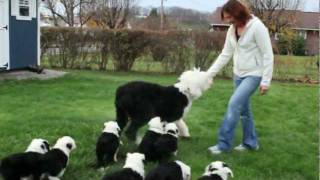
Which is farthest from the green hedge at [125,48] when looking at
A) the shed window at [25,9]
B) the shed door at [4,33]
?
the shed door at [4,33]

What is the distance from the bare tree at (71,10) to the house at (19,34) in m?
24.2

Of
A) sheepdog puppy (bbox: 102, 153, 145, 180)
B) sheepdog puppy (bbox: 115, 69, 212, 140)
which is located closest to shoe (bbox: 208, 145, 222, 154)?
sheepdog puppy (bbox: 115, 69, 212, 140)

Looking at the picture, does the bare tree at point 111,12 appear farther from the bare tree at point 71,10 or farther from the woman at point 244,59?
the woman at point 244,59

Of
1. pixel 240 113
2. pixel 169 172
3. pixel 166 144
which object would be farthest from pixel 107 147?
pixel 240 113

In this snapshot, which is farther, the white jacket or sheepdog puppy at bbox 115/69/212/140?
sheepdog puppy at bbox 115/69/212/140

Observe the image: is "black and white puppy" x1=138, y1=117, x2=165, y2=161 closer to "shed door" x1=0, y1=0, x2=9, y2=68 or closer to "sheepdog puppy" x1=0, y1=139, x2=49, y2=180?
"sheepdog puppy" x1=0, y1=139, x2=49, y2=180

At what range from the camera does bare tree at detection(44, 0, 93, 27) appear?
4172 centimetres

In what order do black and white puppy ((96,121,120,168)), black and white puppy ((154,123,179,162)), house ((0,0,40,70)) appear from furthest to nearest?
1. house ((0,0,40,70))
2. black and white puppy ((154,123,179,162))
3. black and white puppy ((96,121,120,168))

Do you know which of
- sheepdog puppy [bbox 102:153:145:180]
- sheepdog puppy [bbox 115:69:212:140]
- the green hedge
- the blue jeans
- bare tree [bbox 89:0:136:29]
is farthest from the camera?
bare tree [bbox 89:0:136:29]

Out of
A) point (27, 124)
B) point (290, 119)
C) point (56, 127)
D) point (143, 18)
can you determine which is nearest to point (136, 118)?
point (56, 127)

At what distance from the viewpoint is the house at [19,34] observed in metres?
15.3

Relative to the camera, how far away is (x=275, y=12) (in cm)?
3569

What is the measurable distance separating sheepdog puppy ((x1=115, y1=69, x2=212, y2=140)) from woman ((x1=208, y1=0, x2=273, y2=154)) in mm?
665

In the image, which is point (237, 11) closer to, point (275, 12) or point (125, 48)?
point (125, 48)
